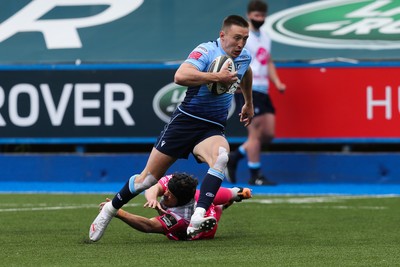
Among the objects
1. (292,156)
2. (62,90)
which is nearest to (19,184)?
(62,90)

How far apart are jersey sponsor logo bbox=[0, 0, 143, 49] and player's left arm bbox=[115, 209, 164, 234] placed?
845cm

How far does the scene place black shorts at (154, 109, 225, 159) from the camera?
9.53 metres

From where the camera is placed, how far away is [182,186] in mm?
9328

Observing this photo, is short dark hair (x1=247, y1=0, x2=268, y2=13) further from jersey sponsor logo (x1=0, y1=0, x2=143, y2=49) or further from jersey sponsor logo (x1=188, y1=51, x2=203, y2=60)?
jersey sponsor logo (x1=188, y1=51, x2=203, y2=60)

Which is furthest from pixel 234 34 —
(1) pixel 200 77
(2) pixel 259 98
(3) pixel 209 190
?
(2) pixel 259 98

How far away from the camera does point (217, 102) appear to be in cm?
962

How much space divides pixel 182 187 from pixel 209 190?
9.6 inches

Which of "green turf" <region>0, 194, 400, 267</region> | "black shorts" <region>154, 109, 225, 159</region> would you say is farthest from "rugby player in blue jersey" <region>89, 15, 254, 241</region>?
"green turf" <region>0, 194, 400, 267</region>

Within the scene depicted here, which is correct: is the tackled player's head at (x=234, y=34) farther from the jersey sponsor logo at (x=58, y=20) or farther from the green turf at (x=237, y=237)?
the jersey sponsor logo at (x=58, y=20)

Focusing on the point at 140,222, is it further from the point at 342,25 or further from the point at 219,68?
the point at 342,25

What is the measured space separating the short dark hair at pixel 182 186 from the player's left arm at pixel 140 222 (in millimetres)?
287

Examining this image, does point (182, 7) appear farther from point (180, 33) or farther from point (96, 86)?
point (96, 86)

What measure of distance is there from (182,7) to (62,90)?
2.29 m

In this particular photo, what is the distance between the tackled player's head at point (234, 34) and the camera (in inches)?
371
